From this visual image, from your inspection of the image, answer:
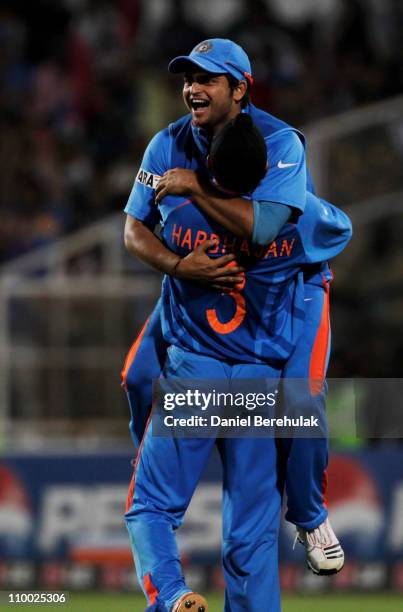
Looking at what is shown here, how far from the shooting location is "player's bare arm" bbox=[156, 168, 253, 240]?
15.8 feet

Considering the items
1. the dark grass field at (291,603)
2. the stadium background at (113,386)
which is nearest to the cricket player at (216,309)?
the stadium background at (113,386)

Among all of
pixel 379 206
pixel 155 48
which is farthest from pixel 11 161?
pixel 379 206

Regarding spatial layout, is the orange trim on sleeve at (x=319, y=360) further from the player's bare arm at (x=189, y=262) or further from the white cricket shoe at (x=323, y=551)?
the white cricket shoe at (x=323, y=551)

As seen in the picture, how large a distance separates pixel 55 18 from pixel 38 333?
6.79m

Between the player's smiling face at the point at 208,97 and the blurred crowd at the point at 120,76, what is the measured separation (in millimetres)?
7876

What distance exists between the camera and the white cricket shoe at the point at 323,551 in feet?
17.7

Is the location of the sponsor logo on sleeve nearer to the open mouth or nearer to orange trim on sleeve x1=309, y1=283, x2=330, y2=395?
the open mouth

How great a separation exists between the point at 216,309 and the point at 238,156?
2.38 ft

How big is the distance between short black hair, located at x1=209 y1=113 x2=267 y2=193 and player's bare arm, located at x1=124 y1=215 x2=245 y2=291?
0.32m

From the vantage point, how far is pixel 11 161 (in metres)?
13.5

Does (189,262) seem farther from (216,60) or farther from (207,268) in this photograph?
(216,60)

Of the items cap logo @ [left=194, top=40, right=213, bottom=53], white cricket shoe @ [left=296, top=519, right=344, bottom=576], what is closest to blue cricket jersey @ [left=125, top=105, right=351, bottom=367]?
cap logo @ [left=194, top=40, right=213, bottom=53]

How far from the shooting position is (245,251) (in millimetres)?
5074

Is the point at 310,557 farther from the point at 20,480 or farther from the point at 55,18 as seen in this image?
the point at 55,18
